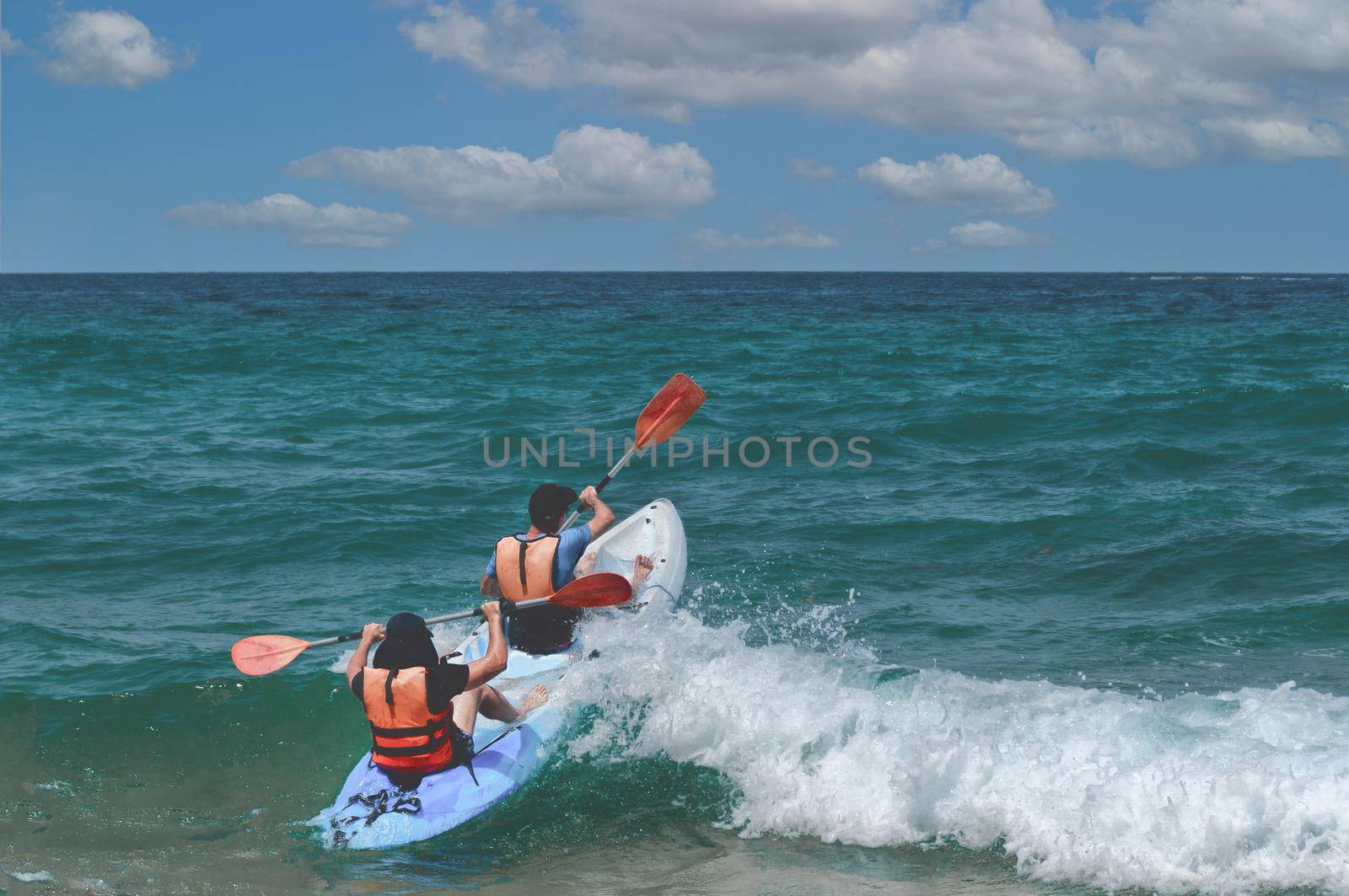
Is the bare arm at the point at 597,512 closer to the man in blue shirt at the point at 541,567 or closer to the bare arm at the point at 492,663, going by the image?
the man in blue shirt at the point at 541,567

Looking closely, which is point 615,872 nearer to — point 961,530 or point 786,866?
point 786,866

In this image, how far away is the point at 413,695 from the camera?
17.7 ft

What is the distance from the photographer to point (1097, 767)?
5.71m

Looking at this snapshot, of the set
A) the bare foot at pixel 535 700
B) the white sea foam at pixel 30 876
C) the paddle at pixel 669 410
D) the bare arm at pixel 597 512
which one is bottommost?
the white sea foam at pixel 30 876

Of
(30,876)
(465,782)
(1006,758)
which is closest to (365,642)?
(465,782)

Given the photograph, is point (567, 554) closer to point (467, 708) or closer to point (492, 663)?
point (467, 708)

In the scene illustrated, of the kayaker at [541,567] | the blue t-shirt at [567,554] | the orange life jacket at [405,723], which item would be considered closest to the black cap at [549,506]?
the kayaker at [541,567]

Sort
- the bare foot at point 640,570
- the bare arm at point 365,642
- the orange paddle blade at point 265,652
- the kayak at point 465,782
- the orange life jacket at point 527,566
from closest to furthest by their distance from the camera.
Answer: the kayak at point 465,782 < the bare arm at point 365,642 < the orange paddle blade at point 265,652 < the orange life jacket at point 527,566 < the bare foot at point 640,570

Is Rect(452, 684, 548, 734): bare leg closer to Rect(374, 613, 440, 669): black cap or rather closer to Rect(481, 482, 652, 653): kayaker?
Rect(374, 613, 440, 669): black cap

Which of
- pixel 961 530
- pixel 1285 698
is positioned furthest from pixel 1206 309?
pixel 1285 698

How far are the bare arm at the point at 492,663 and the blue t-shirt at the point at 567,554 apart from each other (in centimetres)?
92

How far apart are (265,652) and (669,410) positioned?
4.60 m

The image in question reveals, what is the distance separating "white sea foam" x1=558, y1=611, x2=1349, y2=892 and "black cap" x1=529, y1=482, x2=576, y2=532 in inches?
31.2

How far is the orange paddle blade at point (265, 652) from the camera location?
6750 mm
